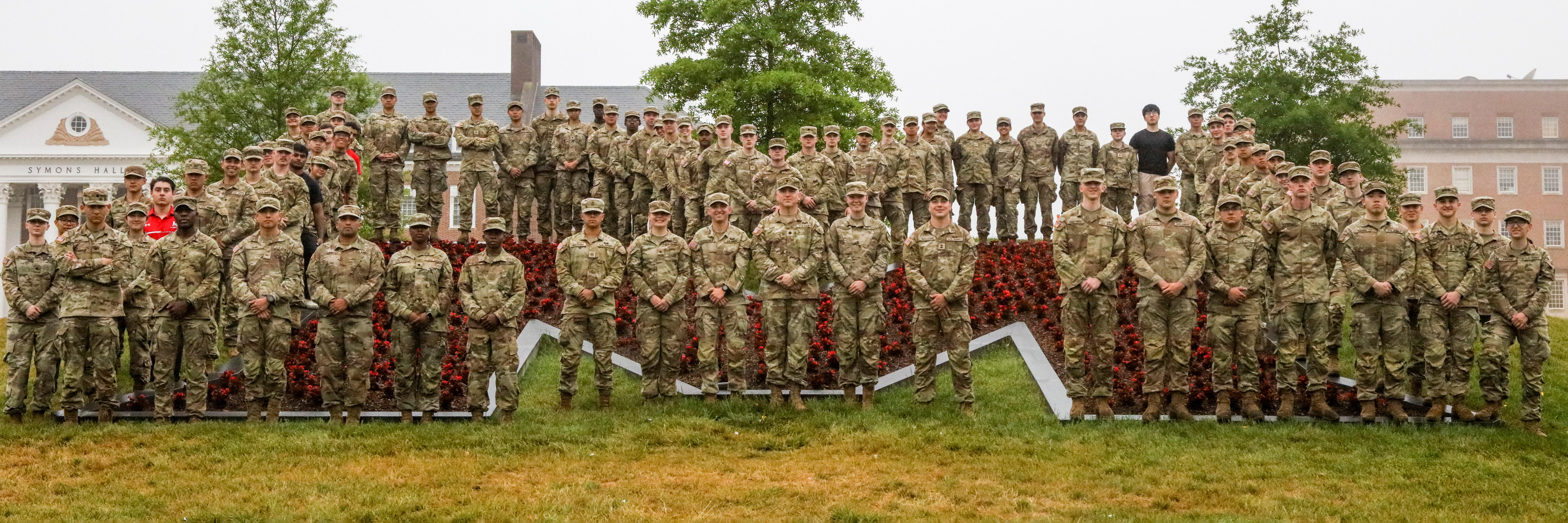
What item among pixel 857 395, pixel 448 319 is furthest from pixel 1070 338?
pixel 448 319

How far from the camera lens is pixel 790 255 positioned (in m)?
13.6

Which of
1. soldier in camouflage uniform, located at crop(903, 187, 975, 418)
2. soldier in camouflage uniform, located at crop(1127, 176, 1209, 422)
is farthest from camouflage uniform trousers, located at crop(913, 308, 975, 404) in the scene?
soldier in camouflage uniform, located at crop(1127, 176, 1209, 422)

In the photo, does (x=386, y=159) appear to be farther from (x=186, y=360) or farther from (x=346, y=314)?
(x=346, y=314)

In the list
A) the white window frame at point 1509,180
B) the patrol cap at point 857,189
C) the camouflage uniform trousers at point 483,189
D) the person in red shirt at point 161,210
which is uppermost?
the white window frame at point 1509,180

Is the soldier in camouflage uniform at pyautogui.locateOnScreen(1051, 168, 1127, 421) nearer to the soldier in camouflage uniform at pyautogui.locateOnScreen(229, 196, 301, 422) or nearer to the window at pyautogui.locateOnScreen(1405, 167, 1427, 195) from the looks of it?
the soldier in camouflage uniform at pyautogui.locateOnScreen(229, 196, 301, 422)

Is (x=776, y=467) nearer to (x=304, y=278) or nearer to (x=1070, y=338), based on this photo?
(x=1070, y=338)

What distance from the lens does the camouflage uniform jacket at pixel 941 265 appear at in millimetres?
12969

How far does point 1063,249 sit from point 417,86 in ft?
159

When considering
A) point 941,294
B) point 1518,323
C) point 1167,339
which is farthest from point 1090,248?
point 1518,323

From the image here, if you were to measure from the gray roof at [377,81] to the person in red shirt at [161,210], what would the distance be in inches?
1549

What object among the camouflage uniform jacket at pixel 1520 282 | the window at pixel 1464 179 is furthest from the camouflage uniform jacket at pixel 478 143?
the window at pixel 1464 179

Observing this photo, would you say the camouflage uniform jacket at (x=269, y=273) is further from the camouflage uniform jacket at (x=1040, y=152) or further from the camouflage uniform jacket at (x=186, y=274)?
the camouflage uniform jacket at (x=1040, y=152)

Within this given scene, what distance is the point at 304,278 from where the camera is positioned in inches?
647

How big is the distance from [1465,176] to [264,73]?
56.3 m
